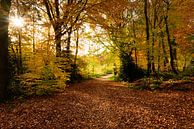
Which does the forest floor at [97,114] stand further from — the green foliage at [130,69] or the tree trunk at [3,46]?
the green foliage at [130,69]

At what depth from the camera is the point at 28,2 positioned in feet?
38.3

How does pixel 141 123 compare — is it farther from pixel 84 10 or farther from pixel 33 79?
pixel 84 10

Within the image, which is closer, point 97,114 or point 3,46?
point 97,114

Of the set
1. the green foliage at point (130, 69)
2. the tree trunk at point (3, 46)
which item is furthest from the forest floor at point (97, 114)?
the green foliage at point (130, 69)

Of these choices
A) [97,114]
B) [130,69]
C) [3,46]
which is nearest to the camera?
[97,114]

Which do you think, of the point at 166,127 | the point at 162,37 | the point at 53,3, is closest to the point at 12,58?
the point at 53,3

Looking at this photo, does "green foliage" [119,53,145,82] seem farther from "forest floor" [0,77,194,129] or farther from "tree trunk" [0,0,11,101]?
"tree trunk" [0,0,11,101]

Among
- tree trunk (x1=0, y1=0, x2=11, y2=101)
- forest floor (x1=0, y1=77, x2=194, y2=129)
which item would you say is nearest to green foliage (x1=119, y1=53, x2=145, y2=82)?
forest floor (x1=0, y1=77, x2=194, y2=129)

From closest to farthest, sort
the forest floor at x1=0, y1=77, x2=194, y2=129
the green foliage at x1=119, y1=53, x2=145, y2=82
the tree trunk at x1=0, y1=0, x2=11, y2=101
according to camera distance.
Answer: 1. the forest floor at x1=0, y1=77, x2=194, y2=129
2. the tree trunk at x1=0, y1=0, x2=11, y2=101
3. the green foliage at x1=119, y1=53, x2=145, y2=82

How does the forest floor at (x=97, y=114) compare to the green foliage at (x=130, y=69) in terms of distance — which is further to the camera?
the green foliage at (x=130, y=69)

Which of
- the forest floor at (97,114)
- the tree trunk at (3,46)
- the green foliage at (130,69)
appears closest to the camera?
the forest floor at (97,114)

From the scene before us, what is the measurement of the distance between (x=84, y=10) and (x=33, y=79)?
5475 mm

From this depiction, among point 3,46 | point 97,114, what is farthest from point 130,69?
point 97,114

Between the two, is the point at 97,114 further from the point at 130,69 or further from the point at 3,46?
the point at 130,69
